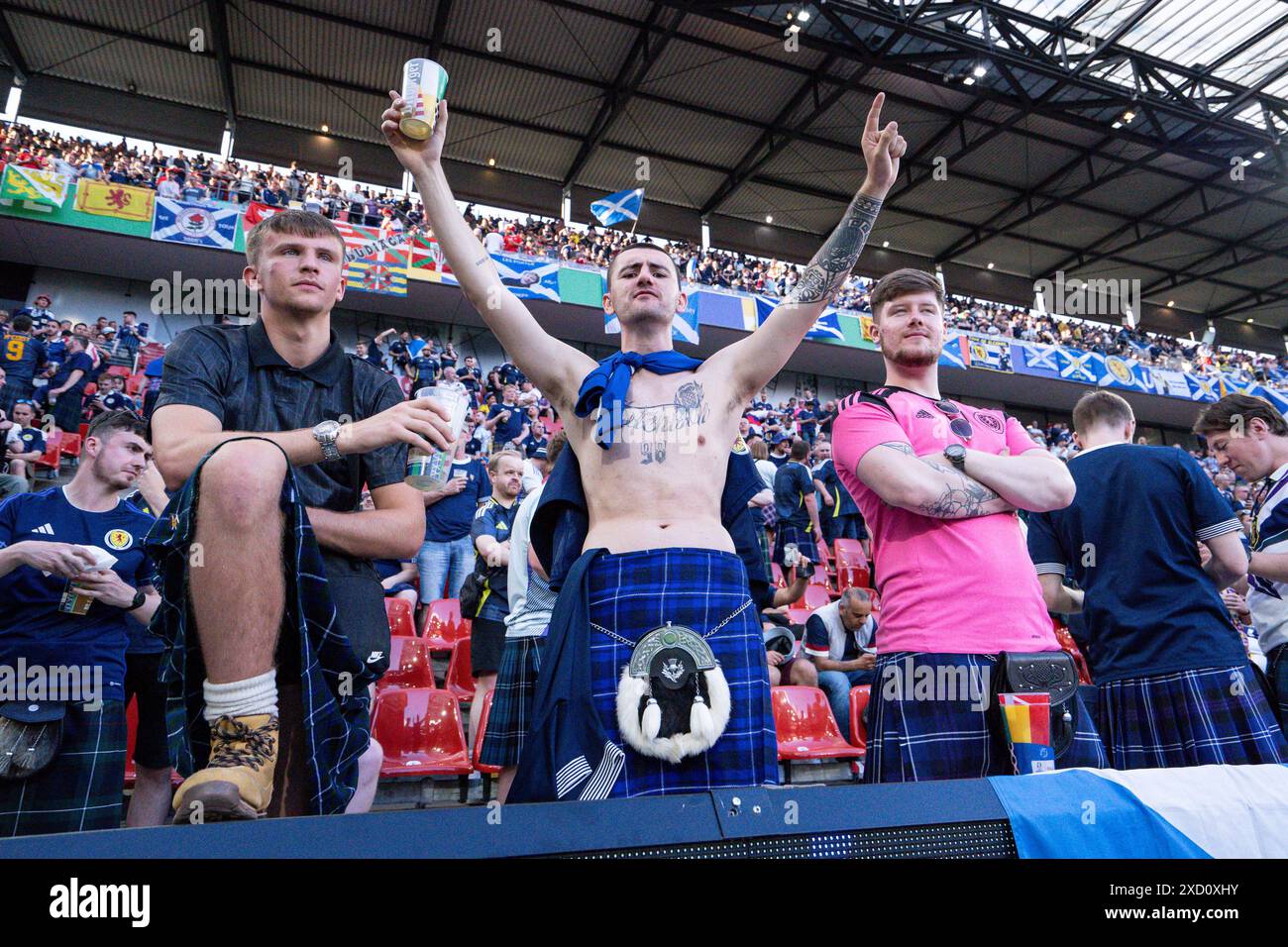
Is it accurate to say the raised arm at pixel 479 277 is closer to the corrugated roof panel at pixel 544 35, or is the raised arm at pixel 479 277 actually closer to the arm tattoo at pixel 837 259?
the arm tattoo at pixel 837 259

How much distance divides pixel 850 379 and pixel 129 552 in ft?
64.0

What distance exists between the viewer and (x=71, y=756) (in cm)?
264

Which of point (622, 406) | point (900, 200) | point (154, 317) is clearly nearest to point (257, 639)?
point (622, 406)

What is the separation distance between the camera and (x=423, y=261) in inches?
580

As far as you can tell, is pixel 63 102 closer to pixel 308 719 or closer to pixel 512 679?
pixel 512 679

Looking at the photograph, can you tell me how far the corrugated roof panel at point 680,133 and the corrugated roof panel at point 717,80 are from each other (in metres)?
0.47

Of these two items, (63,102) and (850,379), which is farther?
(850,379)

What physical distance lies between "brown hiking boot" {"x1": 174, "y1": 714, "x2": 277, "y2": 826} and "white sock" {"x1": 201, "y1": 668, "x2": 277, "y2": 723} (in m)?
0.01

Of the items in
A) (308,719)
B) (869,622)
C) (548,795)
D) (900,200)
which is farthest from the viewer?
(900,200)

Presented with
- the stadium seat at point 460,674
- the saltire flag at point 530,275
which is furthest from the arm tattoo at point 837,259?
the saltire flag at point 530,275

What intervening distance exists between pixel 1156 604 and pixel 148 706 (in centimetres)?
386

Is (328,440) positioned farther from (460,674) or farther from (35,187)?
(35,187)

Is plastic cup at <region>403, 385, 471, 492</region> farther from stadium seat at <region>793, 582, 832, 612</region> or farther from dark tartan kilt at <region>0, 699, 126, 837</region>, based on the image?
stadium seat at <region>793, 582, 832, 612</region>

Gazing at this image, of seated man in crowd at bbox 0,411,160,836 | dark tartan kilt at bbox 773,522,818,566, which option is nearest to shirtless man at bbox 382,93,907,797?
seated man in crowd at bbox 0,411,160,836
